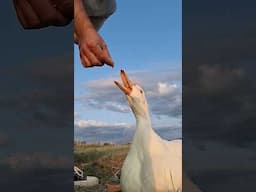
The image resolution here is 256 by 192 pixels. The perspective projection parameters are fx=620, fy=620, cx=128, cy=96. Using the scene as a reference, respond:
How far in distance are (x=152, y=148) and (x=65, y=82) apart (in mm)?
543

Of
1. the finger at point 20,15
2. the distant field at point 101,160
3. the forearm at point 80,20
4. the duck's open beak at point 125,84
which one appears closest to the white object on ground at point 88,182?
the distant field at point 101,160

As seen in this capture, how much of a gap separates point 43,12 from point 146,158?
92 cm

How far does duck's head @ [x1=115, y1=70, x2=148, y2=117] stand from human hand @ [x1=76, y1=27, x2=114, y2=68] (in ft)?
0.32

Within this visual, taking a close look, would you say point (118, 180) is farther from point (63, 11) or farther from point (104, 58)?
point (63, 11)

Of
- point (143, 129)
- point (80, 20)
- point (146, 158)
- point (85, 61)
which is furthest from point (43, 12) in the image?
point (146, 158)

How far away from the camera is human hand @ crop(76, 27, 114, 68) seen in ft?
9.28

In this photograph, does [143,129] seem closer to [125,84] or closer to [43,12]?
[125,84]

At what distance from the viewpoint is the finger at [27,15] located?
3.20 m

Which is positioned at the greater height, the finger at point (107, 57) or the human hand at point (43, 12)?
the human hand at point (43, 12)

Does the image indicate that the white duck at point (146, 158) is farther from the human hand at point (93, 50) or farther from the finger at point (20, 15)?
the finger at point (20, 15)

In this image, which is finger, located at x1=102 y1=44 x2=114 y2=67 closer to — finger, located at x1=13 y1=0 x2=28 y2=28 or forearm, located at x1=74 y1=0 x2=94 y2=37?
forearm, located at x1=74 y1=0 x2=94 y2=37

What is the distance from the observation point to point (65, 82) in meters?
3.03

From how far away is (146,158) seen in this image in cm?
288

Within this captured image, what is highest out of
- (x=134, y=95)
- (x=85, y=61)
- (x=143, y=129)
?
(x=85, y=61)
